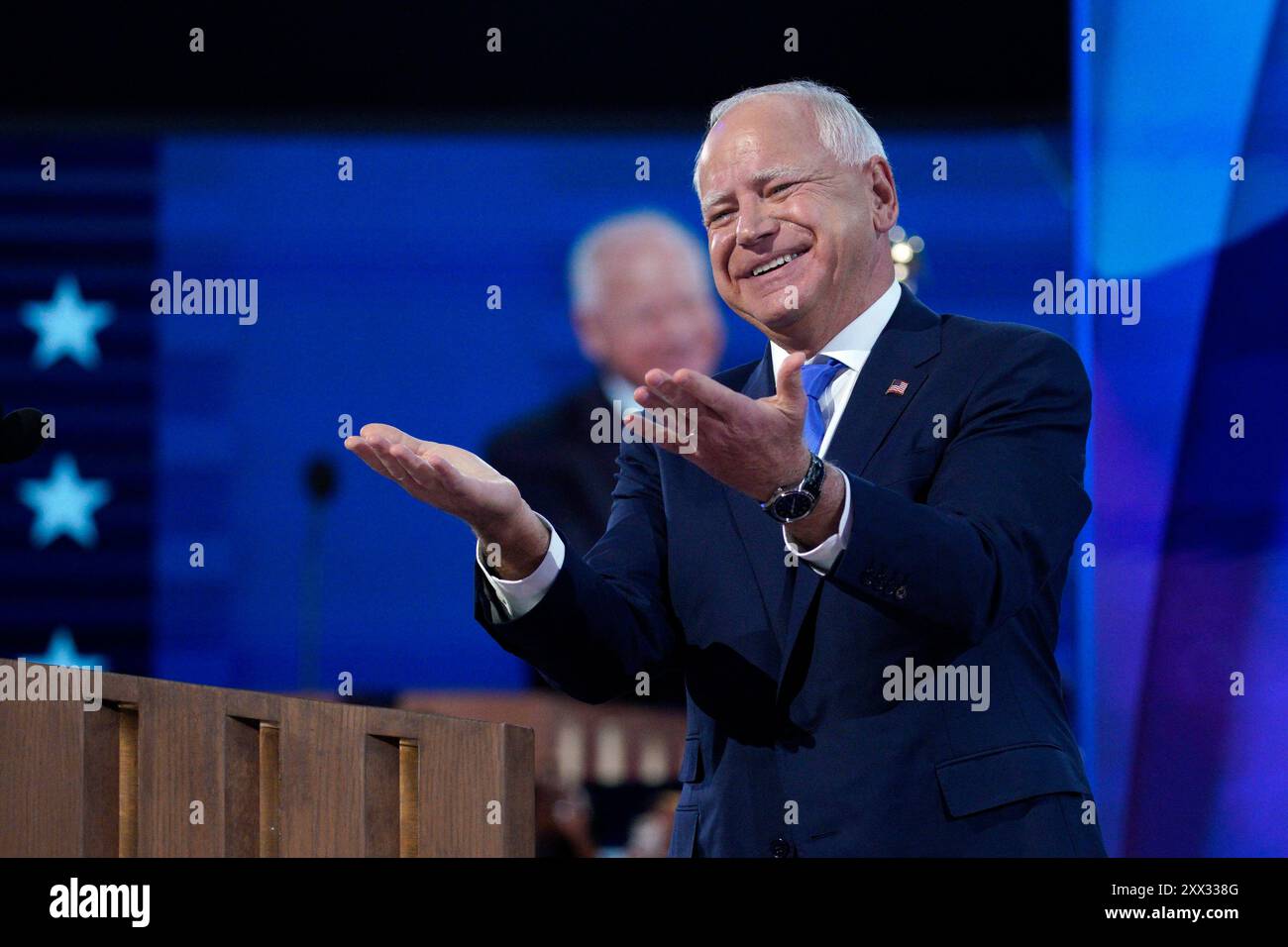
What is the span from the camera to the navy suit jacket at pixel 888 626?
1686mm

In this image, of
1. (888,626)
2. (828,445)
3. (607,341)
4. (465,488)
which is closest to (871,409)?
(828,445)

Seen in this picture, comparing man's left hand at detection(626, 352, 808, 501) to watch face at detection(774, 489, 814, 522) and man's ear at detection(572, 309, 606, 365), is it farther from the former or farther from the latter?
man's ear at detection(572, 309, 606, 365)

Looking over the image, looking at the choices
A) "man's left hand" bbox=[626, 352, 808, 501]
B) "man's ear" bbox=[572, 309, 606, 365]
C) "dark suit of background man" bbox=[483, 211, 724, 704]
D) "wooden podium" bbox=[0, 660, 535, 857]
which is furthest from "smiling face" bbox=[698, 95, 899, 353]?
"man's ear" bbox=[572, 309, 606, 365]

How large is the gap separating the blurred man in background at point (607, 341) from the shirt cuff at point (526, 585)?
9.45ft

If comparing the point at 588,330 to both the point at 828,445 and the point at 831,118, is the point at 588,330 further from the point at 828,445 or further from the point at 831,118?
the point at 828,445

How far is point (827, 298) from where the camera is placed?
1999mm

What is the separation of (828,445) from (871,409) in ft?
0.22

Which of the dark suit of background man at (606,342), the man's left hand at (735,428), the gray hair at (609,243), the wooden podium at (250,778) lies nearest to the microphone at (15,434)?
the wooden podium at (250,778)

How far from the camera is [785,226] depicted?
200 centimetres

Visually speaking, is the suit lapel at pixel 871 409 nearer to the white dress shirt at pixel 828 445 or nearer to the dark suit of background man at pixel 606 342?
the white dress shirt at pixel 828 445

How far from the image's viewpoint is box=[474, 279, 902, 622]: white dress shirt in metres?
1.61

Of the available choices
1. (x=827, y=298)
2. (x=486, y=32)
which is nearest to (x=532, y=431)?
(x=486, y=32)

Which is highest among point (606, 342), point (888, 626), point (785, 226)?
point (606, 342)
